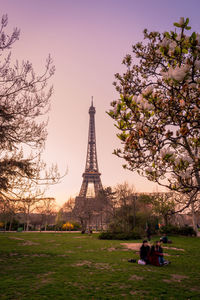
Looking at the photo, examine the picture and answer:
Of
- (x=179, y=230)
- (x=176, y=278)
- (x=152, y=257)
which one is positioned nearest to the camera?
(x=176, y=278)

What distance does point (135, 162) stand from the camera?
14.9 feet

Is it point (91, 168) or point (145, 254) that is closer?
point (145, 254)

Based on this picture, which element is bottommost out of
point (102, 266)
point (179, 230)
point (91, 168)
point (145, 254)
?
point (179, 230)

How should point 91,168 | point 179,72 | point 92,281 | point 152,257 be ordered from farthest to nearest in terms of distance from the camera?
1. point 91,168
2. point 152,257
3. point 92,281
4. point 179,72

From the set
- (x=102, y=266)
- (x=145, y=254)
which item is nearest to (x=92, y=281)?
(x=102, y=266)

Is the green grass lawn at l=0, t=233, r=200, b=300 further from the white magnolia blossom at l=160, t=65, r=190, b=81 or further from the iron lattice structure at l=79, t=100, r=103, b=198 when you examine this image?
the iron lattice structure at l=79, t=100, r=103, b=198

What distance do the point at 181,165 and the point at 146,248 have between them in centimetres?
809

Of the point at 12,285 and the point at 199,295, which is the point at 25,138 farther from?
the point at 199,295

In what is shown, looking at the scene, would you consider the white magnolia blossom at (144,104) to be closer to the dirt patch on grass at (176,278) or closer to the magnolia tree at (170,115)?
the magnolia tree at (170,115)

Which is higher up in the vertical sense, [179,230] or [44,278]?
[44,278]

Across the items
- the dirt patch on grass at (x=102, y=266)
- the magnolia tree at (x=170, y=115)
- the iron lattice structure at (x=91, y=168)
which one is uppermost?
the iron lattice structure at (x=91, y=168)

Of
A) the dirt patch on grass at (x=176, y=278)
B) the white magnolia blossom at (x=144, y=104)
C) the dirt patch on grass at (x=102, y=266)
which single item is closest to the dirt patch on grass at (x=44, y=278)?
the dirt patch on grass at (x=102, y=266)

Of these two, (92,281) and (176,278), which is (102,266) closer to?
(92,281)

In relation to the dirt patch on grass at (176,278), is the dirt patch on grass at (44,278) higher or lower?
higher
